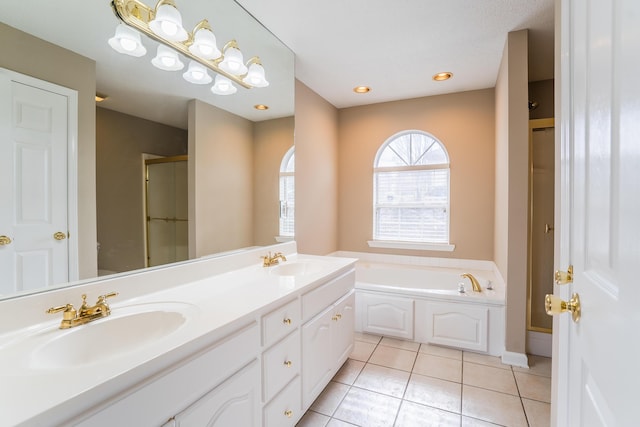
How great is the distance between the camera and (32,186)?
1.07 metres

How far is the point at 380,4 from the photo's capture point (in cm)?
187

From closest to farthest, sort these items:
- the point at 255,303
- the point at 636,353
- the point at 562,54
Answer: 1. the point at 636,353
2. the point at 562,54
3. the point at 255,303

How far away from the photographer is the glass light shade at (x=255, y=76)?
2074 millimetres

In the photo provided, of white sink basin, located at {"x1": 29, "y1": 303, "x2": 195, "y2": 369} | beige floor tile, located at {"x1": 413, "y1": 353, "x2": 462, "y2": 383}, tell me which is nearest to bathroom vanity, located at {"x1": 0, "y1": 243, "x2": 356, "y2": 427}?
white sink basin, located at {"x1": 29, "y1": 303, "x2": 195, "y2": 369}

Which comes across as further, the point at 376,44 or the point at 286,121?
the point at 286,121

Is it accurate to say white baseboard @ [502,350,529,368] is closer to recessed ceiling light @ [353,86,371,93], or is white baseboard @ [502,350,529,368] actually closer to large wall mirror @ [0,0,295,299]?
large wall mirror @ [0,0,295,299]

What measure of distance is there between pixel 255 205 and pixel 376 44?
161cm

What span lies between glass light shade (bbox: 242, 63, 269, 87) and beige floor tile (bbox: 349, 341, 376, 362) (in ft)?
7.49

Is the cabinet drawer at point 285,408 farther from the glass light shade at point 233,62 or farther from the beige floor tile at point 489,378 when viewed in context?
the glass light shade at point 233,62

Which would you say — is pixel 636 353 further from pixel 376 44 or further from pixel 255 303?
pixel 376 44

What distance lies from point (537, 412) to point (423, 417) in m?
0.72

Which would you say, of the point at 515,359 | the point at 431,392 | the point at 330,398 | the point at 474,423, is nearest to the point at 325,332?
the point at 330,398

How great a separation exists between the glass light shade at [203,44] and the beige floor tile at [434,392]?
249 centimetres

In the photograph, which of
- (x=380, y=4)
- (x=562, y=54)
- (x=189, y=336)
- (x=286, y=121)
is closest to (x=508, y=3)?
(x=380, y=4)
